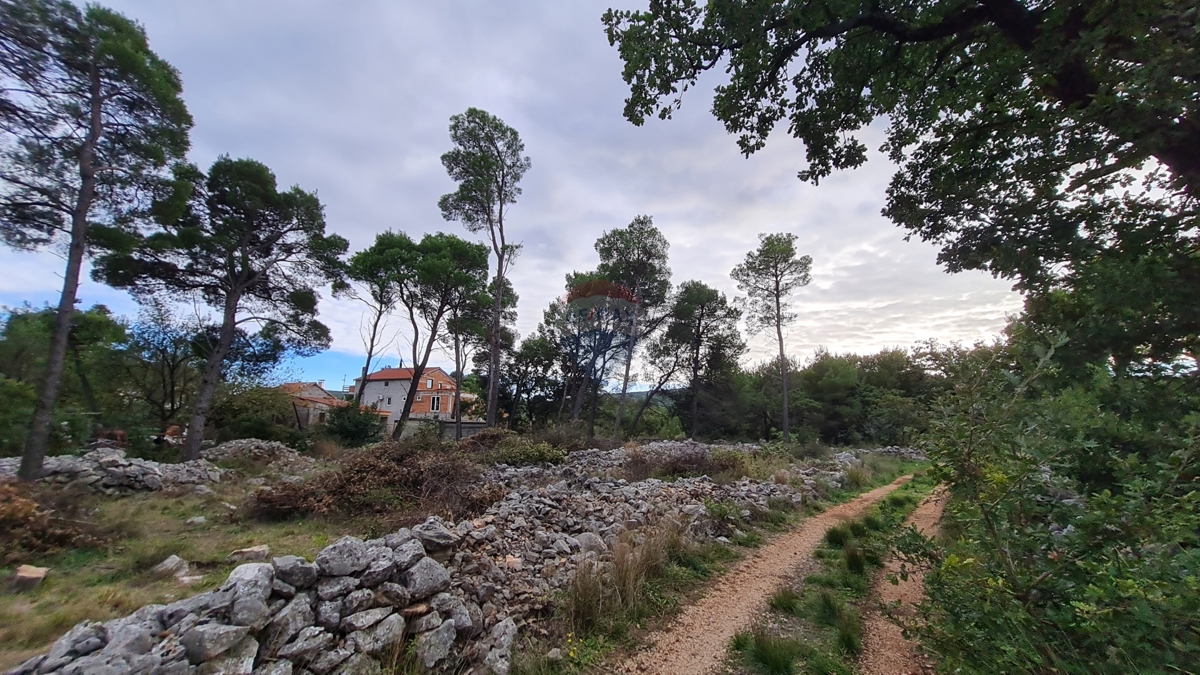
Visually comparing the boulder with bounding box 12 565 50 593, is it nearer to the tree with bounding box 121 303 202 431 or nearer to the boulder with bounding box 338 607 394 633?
the boulder with bounding box 338 607 394 633

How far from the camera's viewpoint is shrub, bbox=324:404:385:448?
1504 centimetres

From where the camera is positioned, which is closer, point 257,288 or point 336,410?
point 257,288

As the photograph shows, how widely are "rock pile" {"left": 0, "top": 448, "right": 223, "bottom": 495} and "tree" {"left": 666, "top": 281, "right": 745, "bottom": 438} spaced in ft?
59.2

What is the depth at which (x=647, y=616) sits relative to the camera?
132 inches

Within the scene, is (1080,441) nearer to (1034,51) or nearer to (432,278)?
(1034,51)

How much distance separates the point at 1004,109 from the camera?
352 cm

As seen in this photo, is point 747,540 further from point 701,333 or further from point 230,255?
point 701,333

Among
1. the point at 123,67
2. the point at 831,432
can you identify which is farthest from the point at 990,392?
the point at 831,432

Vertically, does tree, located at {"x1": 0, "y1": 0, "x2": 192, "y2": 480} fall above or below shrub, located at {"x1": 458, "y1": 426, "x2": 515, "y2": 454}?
above

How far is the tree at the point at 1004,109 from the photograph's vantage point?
2395mm

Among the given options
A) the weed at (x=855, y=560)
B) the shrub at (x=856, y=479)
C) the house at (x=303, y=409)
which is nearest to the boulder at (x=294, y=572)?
the weed at (x=855, y=560)

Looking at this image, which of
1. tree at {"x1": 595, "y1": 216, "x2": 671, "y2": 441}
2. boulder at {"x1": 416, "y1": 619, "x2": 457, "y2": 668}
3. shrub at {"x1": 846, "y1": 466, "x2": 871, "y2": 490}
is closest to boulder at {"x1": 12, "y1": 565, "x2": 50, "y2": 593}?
boulder at {"x1": 416, "y1": 619, "x2": 457, "y2": 668}

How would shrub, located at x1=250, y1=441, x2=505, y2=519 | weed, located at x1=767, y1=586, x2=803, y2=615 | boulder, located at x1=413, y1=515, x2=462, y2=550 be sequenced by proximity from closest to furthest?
boulder, located at x1=413, y1=515, x2=462, y2=550, weed, located at x1=767, y1=586, x2=803, y2=615, shrub, located at x1=250, y1=441, x2=505, y2=519

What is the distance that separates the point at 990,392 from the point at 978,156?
289cm
